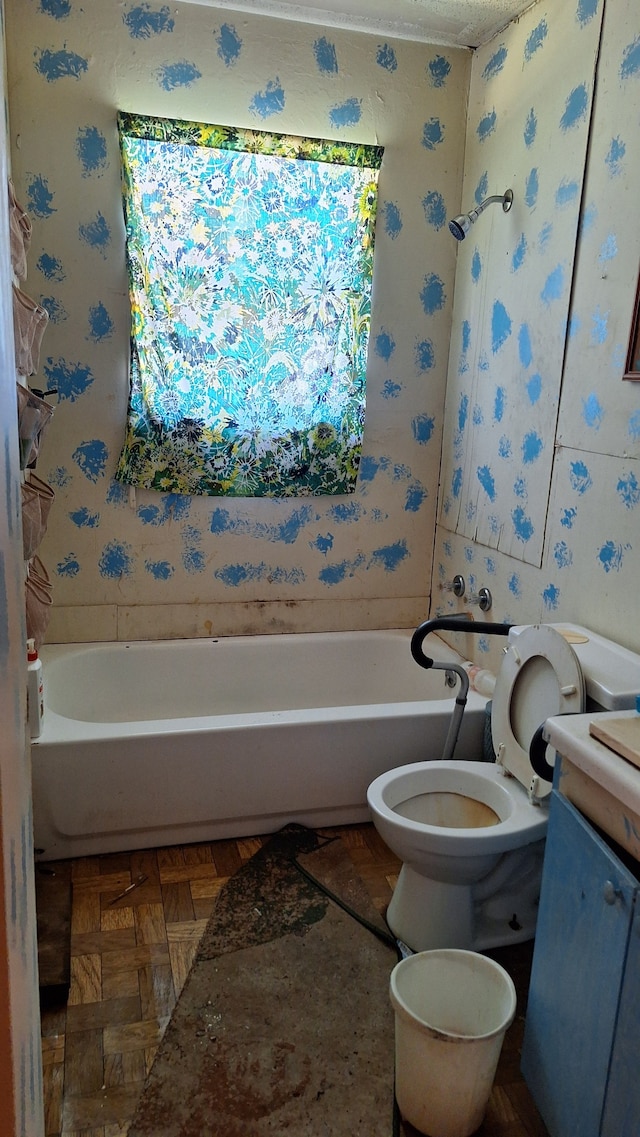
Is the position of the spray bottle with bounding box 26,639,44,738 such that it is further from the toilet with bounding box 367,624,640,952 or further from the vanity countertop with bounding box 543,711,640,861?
the vanity countertop with bounding box 543,711,640,861

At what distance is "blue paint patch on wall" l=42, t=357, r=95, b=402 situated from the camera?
262 cm

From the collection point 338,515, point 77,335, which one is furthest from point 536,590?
point 77,335

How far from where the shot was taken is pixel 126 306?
2.63m

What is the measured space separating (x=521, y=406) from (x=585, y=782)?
4.70ft

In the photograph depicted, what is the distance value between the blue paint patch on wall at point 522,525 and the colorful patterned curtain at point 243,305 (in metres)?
0.71

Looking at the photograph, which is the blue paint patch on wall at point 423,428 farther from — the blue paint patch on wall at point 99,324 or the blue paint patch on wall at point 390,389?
the blue paint patch on wall at point 99,324

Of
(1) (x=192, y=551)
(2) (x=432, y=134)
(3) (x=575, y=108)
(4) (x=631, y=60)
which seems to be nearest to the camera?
(4) (x=631, y=60)

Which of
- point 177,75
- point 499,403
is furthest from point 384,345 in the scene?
point 177,75

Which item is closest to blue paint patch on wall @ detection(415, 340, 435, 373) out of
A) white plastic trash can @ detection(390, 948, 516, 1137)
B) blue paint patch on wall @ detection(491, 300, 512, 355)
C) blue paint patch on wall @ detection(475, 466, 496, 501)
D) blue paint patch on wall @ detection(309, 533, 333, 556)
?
blue paint patch on wall @ detection(491, 300, 512, 355)

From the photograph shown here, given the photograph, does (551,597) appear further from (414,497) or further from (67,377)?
(67,377)

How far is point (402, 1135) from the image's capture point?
1517 mm

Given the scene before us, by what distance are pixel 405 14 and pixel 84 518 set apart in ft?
6.48

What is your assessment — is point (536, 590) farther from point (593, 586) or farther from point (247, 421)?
point (247, 421)

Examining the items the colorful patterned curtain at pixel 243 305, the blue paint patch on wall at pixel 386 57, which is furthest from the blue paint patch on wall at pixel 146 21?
the blue paint patch on wall at pixel 386 57
